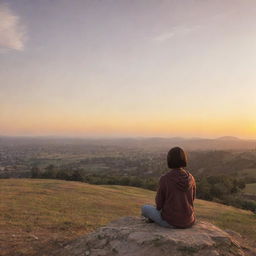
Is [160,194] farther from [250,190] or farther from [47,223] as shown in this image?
[250,190]

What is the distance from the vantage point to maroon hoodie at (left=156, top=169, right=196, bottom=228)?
27.1 feet

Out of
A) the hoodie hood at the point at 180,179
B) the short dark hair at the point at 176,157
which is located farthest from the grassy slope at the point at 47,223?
the short dark hair at the point at 176,157

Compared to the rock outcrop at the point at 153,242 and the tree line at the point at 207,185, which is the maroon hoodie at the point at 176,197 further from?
the tree line at the point at 207,185

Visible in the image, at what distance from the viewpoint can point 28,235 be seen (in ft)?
37.1

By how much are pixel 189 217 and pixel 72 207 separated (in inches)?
515

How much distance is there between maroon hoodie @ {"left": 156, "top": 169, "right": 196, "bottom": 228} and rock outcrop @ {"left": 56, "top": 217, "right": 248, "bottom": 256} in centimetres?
31

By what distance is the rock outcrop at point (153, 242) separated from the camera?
748 centimetres

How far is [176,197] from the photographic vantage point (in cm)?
824

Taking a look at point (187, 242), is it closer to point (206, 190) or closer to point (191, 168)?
point (206, 190)

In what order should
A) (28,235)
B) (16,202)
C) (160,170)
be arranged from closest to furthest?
Answer: (28,235) < (16,202) < (160,170)

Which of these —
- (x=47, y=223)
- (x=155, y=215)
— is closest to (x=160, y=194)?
(x=155, y=215)

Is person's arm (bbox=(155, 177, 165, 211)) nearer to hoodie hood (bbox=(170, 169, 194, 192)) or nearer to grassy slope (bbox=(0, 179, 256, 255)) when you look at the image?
hoodie hood (bbox=(170, 169, 194, 192))

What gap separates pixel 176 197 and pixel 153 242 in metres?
1.31

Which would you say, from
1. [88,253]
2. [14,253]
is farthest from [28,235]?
[88,253]
